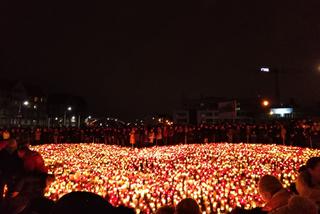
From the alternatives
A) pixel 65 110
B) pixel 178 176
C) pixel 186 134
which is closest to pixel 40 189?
pixel 178 176

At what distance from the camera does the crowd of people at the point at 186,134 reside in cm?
2200

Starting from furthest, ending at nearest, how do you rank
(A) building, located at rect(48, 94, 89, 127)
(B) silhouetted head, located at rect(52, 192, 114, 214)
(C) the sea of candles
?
(A) building, located at rect(48, 94, 89, 127)
(C) the sea of candles
(B) silhouetted head, located at rect(52, 192, 114, 214)

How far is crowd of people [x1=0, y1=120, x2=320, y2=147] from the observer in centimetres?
2200

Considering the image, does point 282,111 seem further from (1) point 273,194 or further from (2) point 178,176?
(1) point 273,194

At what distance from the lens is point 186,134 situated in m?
24.4

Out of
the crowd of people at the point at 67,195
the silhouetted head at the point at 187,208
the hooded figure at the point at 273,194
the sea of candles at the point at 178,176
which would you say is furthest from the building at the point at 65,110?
the silhouetted head at the point at 187,208

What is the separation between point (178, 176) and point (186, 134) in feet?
47.6

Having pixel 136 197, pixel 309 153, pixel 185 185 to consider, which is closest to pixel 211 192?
pixel 185 185

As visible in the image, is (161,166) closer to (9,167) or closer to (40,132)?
(9,167)

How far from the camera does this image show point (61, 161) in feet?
42.6

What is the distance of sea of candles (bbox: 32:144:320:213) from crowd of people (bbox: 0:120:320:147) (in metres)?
6.35

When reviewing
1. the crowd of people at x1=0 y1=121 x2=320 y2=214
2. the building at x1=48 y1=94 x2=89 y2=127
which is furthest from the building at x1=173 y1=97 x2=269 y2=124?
the crowd of people at x1=0 y1=121 x2=320 y2=214

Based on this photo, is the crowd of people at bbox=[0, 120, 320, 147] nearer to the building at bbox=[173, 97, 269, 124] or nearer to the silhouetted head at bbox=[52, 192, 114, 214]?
the silhouetted head at bbox=[52, 192, 114, 214]

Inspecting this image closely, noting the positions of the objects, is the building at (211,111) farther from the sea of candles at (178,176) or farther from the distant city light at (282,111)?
the sea of candles at (178,176)
